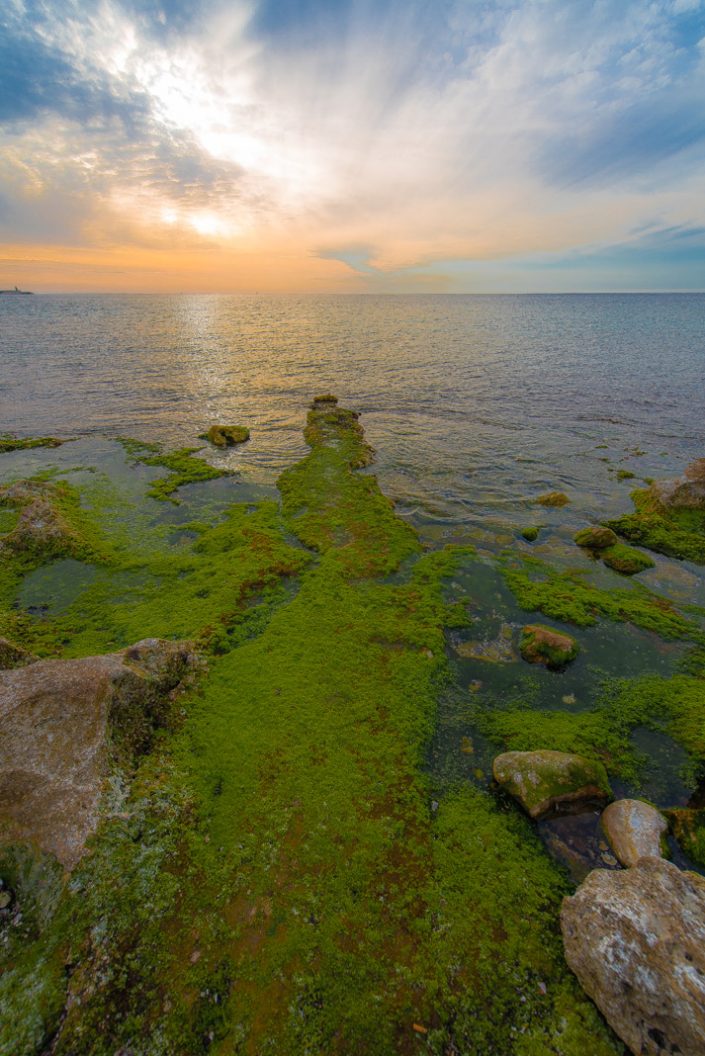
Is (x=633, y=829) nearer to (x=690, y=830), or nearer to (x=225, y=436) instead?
(x=690, y=830)

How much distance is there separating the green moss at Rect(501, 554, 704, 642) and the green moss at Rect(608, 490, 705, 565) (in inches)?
128

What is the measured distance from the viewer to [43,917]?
611cm

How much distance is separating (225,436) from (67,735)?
23.5m

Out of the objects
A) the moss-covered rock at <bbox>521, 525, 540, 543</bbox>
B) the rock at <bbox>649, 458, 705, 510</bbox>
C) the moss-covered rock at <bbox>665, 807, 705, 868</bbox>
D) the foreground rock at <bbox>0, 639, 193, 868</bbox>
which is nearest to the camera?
the foreground rock at <bbox>0, 639, 193, 868</bbox>

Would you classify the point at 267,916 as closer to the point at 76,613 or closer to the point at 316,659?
the point at 316,659

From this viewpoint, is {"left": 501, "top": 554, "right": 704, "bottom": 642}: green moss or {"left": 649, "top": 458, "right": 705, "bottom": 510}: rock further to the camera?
{"left": 649, "top": 458, "right": 705, "bottom": 510}: rock

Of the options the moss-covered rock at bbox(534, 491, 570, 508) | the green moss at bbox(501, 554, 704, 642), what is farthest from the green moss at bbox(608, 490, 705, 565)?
the green moss at bbox(501, 554, 704, 642)

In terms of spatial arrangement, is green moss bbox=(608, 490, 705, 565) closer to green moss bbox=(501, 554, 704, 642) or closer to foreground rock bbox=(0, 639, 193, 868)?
green moss bbox=(501, 554, 704, 642)

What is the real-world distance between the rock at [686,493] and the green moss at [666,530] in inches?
9.1

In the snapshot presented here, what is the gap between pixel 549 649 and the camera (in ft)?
37.4

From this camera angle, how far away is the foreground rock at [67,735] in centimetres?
682

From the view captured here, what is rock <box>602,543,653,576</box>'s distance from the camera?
15.2 meters

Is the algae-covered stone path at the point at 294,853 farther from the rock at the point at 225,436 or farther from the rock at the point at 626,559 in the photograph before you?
the rock at the point at 225,436

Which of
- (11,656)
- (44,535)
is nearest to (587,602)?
(11,656)
